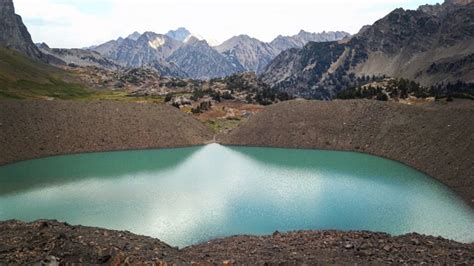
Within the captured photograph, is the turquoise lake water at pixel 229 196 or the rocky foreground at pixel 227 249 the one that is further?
the turquoise lake water at pixel 229 196

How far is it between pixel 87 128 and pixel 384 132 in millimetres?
61500

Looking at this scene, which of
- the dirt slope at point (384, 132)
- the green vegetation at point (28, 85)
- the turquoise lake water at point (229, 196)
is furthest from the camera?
the green vegetation at point (28, 85)

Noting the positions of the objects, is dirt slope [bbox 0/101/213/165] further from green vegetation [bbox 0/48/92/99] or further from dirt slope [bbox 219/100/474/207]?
green vegetation [bbox 0/48/92/99]

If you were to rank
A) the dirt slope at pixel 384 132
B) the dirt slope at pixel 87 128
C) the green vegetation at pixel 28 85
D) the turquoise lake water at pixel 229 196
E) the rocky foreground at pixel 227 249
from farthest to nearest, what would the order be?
the green vegetation at pixel 28 85 < the dirt slope at pixel 87 128 < the dirt slope at pixel 384 132 < the turquoise lake water at pixel 229 196 < the rocky foreground at pixel 227 249

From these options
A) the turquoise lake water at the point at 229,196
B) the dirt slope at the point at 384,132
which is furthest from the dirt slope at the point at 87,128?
the dirt slope at the point at 384,132

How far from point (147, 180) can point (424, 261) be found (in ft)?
144

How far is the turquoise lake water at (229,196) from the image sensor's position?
137 feet

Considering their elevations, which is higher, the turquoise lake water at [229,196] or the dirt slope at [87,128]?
the dirt slope at [87,128]

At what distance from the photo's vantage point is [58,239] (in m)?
26.8

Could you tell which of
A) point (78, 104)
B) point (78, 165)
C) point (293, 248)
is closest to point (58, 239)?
point (293, 248)

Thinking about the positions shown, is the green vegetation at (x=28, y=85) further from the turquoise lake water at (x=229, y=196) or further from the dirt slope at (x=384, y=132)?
the dirt slope at (x=384, y=132)

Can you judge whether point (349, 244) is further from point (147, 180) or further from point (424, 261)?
point (147, 180)

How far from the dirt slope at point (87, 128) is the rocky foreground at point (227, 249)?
2091 inches

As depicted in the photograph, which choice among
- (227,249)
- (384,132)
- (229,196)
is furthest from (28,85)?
(227,249)
